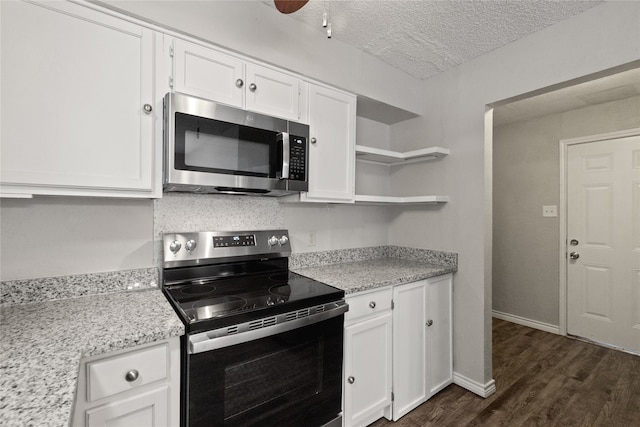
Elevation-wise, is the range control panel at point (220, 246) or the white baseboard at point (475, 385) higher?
the range control panel at point (220, 246)

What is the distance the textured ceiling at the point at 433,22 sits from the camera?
5.66ft

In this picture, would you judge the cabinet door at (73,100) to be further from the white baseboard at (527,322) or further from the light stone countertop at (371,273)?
the white baseboard at (527,322)

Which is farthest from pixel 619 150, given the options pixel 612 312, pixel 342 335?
pixel 342 335

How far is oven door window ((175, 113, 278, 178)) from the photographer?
1.40m

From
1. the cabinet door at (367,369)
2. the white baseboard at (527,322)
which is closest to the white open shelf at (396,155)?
the cabinet door at (367,369)

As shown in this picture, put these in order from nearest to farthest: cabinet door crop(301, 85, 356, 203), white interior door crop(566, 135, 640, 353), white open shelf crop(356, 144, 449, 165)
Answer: cabinet door crop(301, 85, 356, 203)
white open shelf crop(356, 144, 449, 165)
white interior door crop(566, 135, 640, 353)

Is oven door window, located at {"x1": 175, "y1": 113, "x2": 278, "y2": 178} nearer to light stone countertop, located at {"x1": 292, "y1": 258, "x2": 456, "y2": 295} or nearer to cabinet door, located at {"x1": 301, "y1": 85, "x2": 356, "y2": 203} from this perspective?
cabinet door, located at {"x1": 301, "y1": 85, "x2": 356, "y2": 203}

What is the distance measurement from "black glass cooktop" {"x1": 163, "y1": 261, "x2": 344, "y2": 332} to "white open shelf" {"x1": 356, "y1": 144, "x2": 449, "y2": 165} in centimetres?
106

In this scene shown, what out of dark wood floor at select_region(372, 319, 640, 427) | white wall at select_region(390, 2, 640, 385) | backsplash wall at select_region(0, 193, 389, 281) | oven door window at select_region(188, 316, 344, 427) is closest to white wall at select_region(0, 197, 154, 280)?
backsplash wall at select_region(0, 193, 389, 281)

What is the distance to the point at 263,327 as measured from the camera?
1266 millimetres

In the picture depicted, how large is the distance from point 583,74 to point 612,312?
2.48m

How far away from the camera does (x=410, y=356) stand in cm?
201

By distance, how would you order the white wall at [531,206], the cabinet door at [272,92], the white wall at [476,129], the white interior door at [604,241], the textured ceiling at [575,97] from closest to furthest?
1. the cabinet door at [272,92]
2. the white wall at [476,129]
3. the textured ceiling at [575,97]
4. the white interior door at [604,241]
5. the white wall at [531,206]

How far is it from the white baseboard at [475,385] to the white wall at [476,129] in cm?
3
